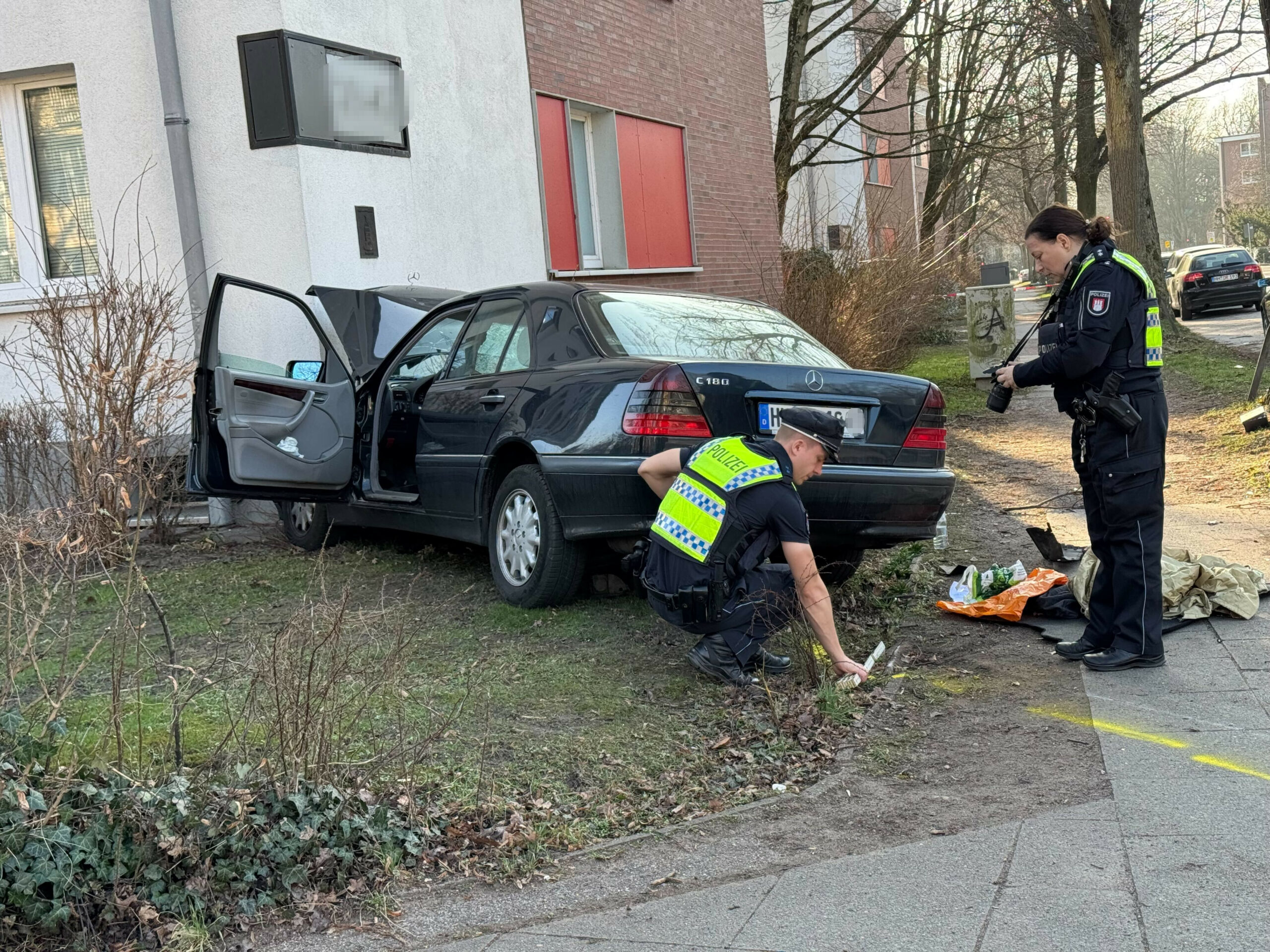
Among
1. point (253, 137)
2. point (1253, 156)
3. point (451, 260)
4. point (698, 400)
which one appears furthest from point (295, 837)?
point (1253, 156)

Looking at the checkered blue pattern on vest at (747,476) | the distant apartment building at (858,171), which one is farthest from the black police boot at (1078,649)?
the distant apartment building at (858,171)

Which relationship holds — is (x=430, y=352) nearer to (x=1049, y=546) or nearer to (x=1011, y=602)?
(x=1011, y=602)

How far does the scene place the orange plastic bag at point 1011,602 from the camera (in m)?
5.80

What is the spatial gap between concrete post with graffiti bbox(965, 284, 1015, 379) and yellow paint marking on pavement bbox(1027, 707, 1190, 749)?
13.3 metres

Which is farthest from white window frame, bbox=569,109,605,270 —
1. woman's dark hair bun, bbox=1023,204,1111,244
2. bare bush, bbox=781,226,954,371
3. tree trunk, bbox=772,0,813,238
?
woman's dark hair bun, bbox=1023,204,1111,244

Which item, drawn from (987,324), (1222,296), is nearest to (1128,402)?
(987,324)

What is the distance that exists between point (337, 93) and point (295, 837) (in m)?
7.04

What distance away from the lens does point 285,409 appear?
269 inches

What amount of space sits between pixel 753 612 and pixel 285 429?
3177 millimetres

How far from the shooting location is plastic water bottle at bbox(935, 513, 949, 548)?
6.07 metres

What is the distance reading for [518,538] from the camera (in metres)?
5.86

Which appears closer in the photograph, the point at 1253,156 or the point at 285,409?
the point at 285,409

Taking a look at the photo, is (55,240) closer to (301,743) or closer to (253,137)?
(253,137)

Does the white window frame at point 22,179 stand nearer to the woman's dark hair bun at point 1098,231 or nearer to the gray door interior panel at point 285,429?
the gray door interior panel at point 285,429
